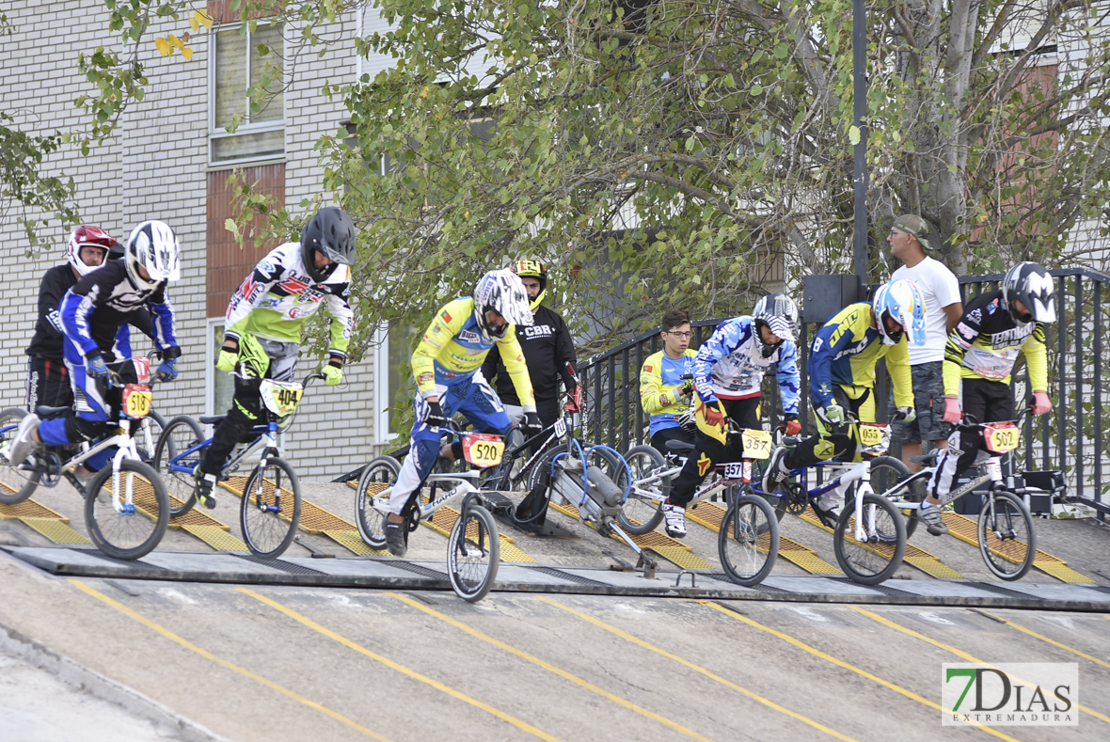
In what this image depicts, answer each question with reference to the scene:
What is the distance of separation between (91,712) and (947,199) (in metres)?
9.23

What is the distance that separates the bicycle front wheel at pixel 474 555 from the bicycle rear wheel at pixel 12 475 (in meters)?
2.72

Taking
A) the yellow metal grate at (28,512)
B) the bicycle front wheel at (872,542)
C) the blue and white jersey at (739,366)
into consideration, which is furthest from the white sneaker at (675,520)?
the yellow metal grate at (28,512)

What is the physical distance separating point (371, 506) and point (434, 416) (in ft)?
3.91

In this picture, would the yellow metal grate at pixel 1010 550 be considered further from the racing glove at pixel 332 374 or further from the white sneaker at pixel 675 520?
the racing glove at pixel 332 374

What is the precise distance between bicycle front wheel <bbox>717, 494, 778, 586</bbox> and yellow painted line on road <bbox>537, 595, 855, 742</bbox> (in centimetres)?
157

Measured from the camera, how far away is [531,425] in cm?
913

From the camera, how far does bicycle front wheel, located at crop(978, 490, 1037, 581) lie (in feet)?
31.0

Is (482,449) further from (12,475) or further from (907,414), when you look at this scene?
(907,414)

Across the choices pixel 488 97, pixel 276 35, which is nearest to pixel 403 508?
pixel 488 97

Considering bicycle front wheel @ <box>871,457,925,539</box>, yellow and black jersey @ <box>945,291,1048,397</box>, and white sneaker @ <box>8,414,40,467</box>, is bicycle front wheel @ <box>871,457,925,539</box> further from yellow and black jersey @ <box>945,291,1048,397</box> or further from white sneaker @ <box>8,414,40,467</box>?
white sneaker @ <box>8,414,40,467</box>

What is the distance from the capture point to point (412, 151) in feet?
42.4

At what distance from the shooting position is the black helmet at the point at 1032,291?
31.1ft

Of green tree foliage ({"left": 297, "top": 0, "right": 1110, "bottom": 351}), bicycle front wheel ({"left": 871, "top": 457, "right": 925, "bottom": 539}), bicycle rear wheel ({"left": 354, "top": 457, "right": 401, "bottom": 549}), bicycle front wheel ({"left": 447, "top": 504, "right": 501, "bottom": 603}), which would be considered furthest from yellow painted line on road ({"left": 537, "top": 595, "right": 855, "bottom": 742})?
green tree foliage ({"left": 297, "top": 0, "right": 1110, "bottom": 351})

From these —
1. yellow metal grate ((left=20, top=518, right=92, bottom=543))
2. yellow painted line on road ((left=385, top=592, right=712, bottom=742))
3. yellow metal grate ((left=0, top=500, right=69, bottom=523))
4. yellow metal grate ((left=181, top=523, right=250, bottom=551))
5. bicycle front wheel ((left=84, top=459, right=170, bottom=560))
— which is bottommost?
yellow painted line on road ((left=385, top=592, right=712, bottom=742))
